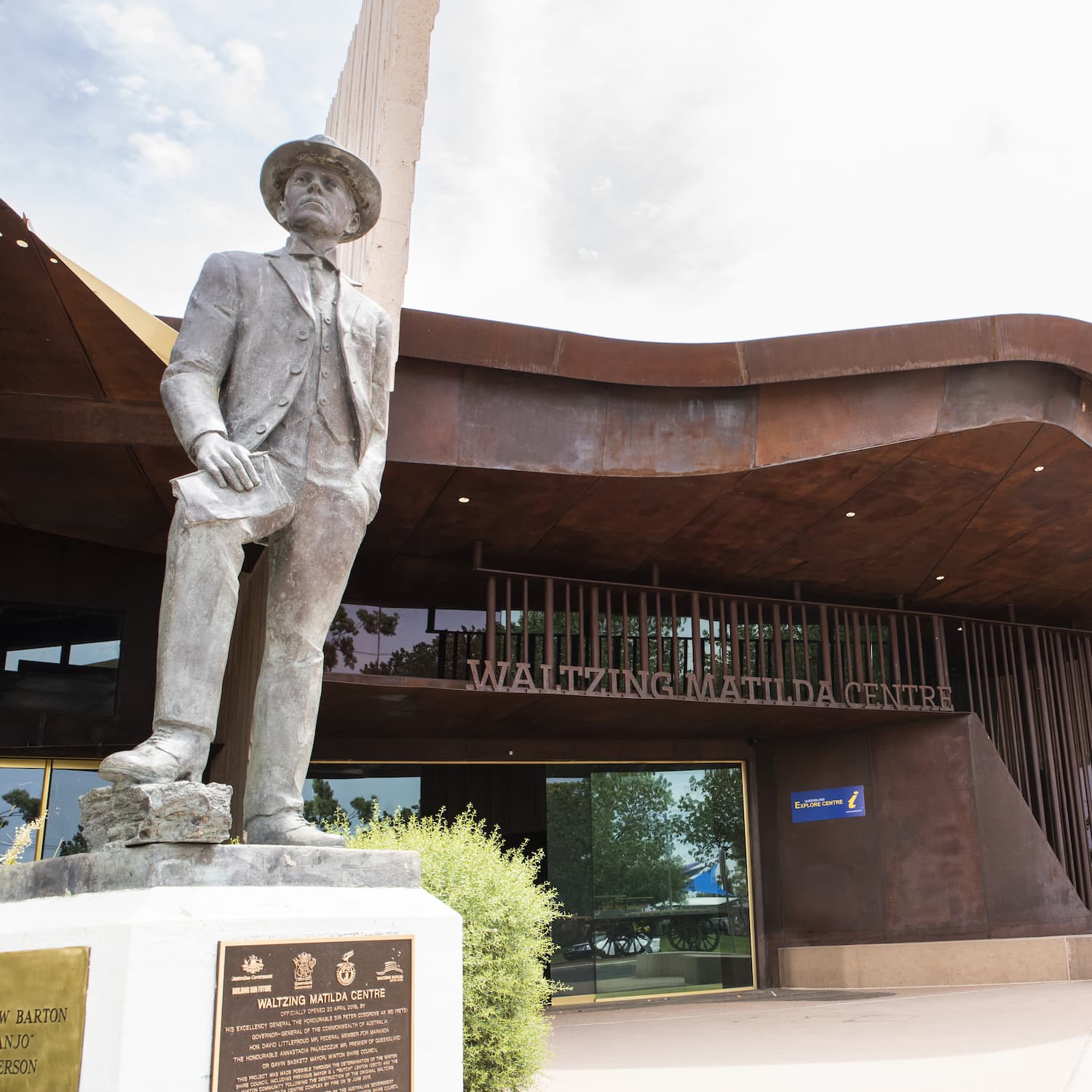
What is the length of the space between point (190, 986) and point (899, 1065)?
493cm

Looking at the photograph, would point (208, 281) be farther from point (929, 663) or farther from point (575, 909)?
point (929, 663)

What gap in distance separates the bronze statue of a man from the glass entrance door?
31.3 ft

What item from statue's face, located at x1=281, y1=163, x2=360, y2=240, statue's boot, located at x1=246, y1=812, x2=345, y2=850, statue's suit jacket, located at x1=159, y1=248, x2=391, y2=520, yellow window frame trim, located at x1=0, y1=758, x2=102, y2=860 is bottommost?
statue's boot, located at x1=246, y1=812, x2=345, y2=850

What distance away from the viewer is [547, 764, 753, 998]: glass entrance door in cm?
1194

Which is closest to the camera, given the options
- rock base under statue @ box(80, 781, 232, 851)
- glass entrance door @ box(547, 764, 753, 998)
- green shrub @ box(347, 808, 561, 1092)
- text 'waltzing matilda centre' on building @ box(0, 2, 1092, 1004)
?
rock base under statue @ box(80, 781, 232, 851)

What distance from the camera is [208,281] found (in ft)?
10.2

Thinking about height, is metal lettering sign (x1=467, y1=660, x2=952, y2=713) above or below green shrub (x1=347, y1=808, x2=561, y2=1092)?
above

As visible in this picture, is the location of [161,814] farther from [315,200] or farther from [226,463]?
[315,200]

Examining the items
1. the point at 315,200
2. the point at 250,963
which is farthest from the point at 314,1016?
the point at 315,200

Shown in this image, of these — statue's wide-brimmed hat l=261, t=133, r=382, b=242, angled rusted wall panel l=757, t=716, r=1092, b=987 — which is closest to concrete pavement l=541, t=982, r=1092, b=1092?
→ angled rusted wall panel l=757, t=716, r=1092, b=987

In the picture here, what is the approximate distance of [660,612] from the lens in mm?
10984

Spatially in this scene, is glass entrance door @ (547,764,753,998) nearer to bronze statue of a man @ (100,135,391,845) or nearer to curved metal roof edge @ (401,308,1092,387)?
curved metal roof edge @ (401,308,1092,387)

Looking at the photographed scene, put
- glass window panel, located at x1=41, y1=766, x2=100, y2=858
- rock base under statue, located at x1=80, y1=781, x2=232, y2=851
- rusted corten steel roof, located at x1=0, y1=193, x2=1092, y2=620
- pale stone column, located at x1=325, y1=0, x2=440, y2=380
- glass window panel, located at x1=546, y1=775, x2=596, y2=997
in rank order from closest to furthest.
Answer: rock base under statue, located at x1=80, y1=781, x2=232, y2=851 < pale stone column, located at x1=325, y1=0, x2=440, y2=380 < rusted corten steel roof, located at x1=0, y1=193, x2=1092, y2=620 < glass window panel, located at x1=41, y1=766, x2=100, y2=858 < glass window panel, located at x1=546, y1=775, x2=596, y2=997

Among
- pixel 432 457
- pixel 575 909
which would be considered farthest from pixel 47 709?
pixel 575 909
